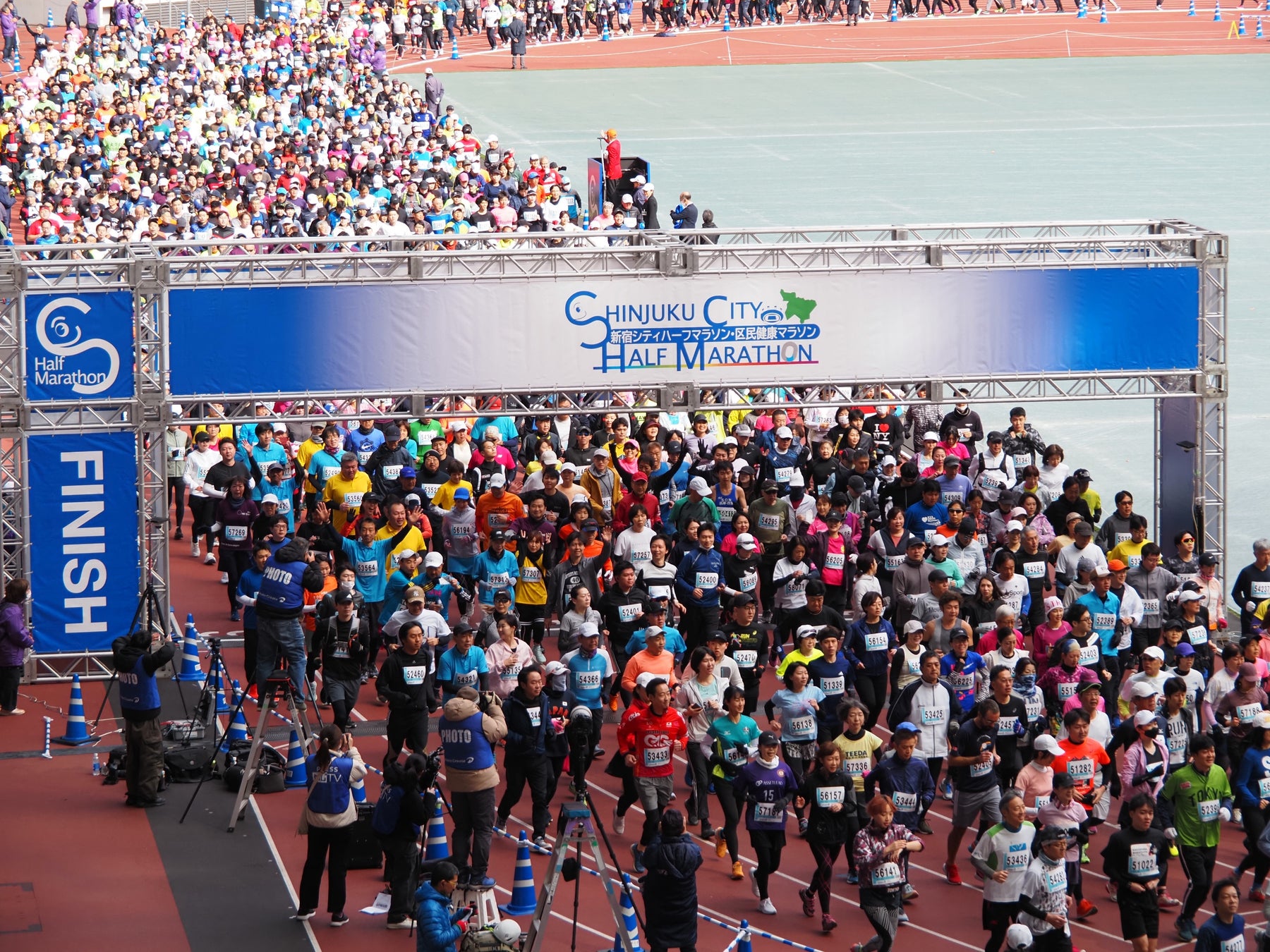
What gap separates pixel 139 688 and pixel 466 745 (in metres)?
3.11

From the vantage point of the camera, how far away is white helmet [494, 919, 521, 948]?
12039 millimetres

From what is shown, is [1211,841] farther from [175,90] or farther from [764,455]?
[175,90]

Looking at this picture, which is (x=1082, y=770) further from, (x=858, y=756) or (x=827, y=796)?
(x=827, y=796)

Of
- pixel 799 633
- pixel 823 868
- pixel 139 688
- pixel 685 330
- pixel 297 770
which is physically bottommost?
pixel 823 868

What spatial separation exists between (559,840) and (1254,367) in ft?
68.8

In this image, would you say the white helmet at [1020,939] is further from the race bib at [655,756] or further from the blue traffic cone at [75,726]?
the blue traffic cone at [75,726]

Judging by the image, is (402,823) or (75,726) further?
(75,726)

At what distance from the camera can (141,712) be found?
15.8 metres

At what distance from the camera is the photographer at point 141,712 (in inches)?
619

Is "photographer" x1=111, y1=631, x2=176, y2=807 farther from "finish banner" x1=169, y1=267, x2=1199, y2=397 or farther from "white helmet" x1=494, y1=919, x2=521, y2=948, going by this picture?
"white helmet" x1=494, y1=919, x2=521, y2=948

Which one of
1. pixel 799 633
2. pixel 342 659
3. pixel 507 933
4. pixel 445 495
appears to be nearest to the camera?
pixel 507 933

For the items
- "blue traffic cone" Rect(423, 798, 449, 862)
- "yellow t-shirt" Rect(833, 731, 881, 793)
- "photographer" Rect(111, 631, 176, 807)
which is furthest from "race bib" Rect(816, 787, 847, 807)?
"photographer" Rect(111, 631, 176, 807)

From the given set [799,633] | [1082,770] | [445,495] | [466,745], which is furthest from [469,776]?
[445,495]

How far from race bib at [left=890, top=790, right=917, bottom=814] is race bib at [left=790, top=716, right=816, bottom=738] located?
1265 mm
